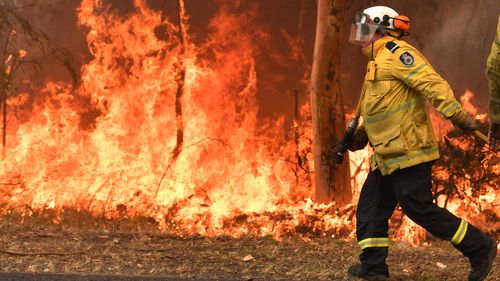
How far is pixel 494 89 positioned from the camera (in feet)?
14.7

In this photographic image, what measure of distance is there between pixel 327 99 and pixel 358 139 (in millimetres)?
3534

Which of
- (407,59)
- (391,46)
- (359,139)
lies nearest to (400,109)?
(407,59)

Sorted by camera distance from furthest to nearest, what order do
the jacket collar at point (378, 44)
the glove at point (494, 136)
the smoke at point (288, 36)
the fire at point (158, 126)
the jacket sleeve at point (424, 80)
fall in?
the smoke at point (288, 36), the fire at point (158, 126), the jacket collar at point (378, 44), the jacket sleeve at point (424, 80), the glove at point (494, 136)

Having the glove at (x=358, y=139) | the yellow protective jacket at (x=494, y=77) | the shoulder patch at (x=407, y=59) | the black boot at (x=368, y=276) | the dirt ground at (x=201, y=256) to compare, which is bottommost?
the dirt ground at (x=201, y=256)

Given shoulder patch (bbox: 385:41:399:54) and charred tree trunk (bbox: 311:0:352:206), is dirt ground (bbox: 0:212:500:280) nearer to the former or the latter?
charred tree trunk (bbox: 311:0:352:206)

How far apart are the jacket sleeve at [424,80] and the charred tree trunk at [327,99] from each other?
3.94 m

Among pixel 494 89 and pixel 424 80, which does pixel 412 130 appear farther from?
pixel 494 89

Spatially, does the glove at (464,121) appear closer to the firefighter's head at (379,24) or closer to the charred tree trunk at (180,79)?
the firefighter's head at (379,24)

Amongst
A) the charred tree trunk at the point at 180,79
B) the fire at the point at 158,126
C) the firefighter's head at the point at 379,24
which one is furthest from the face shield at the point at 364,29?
the charred tree trunk at the point at 180,79

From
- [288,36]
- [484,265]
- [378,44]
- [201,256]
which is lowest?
A: [201,256]

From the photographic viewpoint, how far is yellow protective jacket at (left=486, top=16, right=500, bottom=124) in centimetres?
433

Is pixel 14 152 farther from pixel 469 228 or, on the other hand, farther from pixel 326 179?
pixel 469 228

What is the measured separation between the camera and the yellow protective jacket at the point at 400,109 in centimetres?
486

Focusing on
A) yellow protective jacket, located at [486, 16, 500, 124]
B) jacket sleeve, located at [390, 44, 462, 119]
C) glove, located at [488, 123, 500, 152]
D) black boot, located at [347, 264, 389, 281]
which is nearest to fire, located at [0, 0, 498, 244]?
black boot, located at [347, 264, 389, 281]
